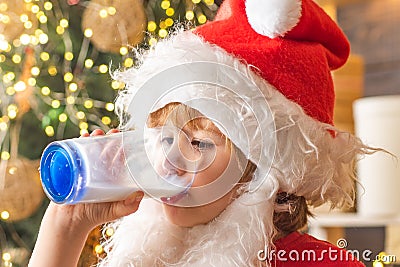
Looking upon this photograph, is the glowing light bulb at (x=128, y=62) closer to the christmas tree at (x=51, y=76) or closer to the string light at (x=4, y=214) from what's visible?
the christmas tree at (x=51, y=76)

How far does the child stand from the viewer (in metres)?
0.90

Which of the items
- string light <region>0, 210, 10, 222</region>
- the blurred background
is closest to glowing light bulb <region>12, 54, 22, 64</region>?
the blurred background

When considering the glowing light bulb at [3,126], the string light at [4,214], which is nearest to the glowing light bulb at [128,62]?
the glowing light bulb at [3,126]

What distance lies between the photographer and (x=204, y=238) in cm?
93

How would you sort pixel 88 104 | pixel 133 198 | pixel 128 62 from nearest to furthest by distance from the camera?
pixel 133 198
pixel 128 62
pixel 88 104

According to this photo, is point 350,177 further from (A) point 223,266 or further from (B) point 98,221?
(B) point 98,221

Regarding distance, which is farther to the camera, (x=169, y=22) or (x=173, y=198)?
(x=169, y=22)

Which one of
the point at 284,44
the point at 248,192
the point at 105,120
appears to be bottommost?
the point at 105,120

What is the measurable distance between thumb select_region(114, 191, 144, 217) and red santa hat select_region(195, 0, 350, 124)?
217 mm

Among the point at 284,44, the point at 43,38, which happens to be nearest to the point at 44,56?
the point at 43,38

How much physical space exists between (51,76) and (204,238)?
75 centimetres

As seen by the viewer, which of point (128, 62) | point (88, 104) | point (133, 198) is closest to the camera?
point (133, 198)

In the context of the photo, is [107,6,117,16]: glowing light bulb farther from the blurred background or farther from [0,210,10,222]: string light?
[0,210,10,222]: string light

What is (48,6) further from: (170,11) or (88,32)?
(170,11)
